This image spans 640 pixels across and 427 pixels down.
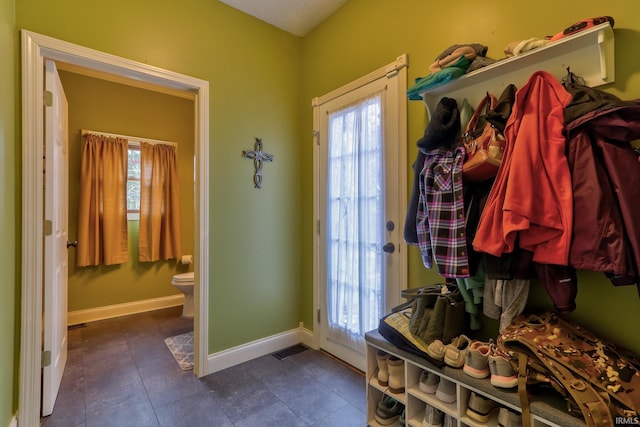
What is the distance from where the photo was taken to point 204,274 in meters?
2.27

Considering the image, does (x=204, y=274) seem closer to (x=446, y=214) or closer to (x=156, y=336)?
(x=156, y=336)

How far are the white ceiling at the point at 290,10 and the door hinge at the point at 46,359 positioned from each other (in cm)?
269

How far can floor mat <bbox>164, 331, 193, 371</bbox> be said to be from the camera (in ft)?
7.93

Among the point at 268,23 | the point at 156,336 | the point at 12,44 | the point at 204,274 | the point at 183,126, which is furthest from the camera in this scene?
the point at 183,126

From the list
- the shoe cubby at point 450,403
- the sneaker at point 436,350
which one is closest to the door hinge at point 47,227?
the shoe cubby at point 450,403

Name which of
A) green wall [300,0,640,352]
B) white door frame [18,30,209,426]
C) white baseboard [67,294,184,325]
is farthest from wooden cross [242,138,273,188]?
white baseboard [67,294,184,325]

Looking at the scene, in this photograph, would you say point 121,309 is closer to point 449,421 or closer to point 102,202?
point 102,202

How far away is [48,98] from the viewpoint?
180 cm

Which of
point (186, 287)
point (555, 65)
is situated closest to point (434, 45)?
point (555, 65)

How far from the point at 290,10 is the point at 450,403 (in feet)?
9.35

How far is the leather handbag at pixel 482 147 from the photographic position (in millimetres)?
1271

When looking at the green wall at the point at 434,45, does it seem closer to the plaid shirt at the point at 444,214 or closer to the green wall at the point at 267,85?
the green wall at the point at 267,85

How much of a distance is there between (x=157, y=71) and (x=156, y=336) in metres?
2.37

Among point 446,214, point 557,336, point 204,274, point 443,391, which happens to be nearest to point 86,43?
point 204,274
